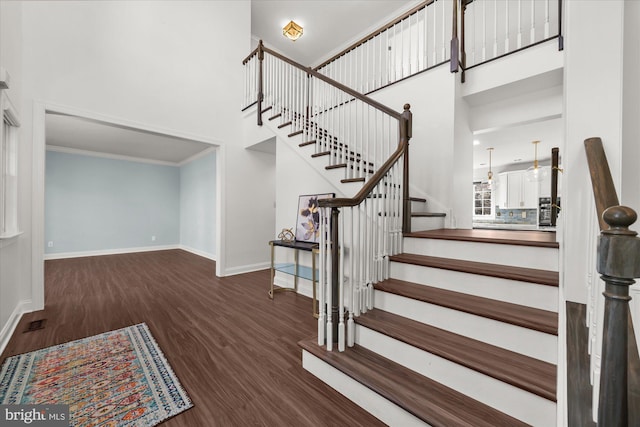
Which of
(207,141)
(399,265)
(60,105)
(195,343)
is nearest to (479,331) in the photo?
(399,265)

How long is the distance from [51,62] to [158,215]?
4829mm

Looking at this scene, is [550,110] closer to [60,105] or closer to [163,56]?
[163,56]

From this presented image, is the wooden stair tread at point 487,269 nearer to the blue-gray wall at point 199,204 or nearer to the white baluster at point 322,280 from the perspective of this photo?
the white baluster at point 322,280

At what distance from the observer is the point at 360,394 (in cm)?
154

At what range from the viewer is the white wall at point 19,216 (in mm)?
2328

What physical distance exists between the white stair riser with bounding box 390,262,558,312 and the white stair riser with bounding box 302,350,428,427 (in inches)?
36.2

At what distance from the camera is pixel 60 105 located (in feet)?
10.1

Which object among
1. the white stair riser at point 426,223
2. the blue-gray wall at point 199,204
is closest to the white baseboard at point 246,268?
the blue-gray wall at point 199,204

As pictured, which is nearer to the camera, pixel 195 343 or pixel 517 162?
pixel 195 343

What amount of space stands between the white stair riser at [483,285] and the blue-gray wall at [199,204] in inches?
194

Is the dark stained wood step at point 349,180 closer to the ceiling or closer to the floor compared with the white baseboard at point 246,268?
closer to the ceiling

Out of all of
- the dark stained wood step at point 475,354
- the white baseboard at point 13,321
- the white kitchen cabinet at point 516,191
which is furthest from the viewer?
the white kitchen cabinet at point 516,191

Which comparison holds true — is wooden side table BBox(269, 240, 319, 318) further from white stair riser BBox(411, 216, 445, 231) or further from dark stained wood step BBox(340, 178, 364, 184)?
white stair riser BBox(411, 216, 445, 231)
